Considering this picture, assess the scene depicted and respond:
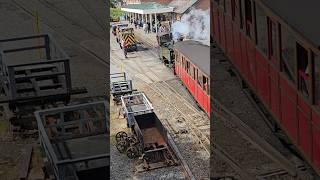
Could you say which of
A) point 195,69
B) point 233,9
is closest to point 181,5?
point 195,69

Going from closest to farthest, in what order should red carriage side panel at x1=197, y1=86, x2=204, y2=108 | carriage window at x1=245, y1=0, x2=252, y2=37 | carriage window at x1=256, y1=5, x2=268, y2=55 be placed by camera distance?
carriage window at x1=256, y1=5, x2=268, y2=55, carriage window at x1=245, y1=0, x2=252, y2=37, red carriage side panel at x1=197, y1=86, x2=204, y2=108

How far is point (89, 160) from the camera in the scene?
18.4 ft

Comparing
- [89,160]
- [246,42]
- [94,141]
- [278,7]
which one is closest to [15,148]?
[94,141]

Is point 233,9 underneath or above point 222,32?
above

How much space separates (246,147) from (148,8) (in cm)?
1128

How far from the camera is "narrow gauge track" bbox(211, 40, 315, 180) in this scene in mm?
7801

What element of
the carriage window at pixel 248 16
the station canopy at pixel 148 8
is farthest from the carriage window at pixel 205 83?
the station canopy at pixel 148 8

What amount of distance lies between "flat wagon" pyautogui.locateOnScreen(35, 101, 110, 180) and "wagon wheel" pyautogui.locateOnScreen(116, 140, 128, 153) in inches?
52.7

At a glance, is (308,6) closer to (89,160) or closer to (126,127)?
(89,160)

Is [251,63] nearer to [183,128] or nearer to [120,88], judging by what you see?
[183,128]

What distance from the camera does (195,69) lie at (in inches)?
488

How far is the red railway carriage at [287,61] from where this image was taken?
21.0 feet

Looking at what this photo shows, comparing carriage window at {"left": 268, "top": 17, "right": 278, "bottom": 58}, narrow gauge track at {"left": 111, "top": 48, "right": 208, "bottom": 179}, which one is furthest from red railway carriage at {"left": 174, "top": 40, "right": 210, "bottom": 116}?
carriage window at {"left": 268, "top": 17, "right": 278, "bottom": 58}

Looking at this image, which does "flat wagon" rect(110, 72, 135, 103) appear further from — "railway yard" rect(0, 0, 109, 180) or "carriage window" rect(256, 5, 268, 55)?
"carriage window" rect(256, 5, 268, 55)
